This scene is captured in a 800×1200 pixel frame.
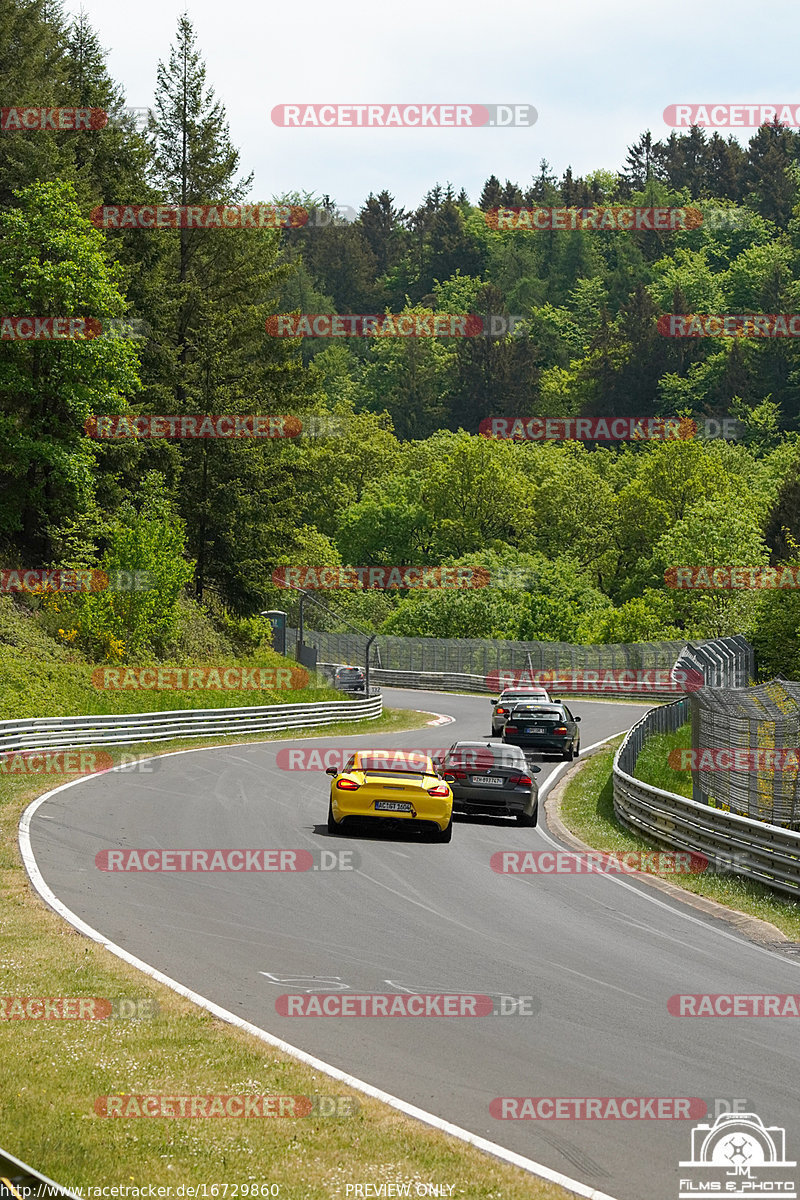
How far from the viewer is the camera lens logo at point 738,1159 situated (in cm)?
661

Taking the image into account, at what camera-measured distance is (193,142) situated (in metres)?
61.9

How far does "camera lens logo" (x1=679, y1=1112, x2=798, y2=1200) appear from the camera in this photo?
6609 mm

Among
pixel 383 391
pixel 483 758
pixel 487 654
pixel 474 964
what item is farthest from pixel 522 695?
pixel 383 391

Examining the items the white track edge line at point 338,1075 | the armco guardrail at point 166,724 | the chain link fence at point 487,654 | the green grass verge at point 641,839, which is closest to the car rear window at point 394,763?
the green grass verge at point 641,839

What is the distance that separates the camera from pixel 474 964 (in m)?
11.5

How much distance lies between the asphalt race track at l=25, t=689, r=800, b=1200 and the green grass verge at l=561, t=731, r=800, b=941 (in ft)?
2.63

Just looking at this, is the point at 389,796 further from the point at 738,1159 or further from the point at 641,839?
the point at 738,1159

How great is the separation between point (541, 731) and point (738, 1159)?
2872 cm

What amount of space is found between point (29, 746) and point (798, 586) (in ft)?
153

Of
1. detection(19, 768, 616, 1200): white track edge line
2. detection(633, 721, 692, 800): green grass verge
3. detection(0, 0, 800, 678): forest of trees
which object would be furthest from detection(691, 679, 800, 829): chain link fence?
detection(0, 0, 800, 678): forest of trees

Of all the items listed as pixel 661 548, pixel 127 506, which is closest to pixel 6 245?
pixel 127 506

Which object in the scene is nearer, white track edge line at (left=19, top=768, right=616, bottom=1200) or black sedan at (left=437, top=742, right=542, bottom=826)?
white track edge line at (left=19, top=768, right=616, bottom=1200)

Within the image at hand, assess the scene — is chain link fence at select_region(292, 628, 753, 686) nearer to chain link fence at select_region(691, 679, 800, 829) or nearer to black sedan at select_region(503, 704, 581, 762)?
black sedan at select_region(503, 704, 581, 762)

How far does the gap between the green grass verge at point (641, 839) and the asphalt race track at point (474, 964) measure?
802 millimetres
